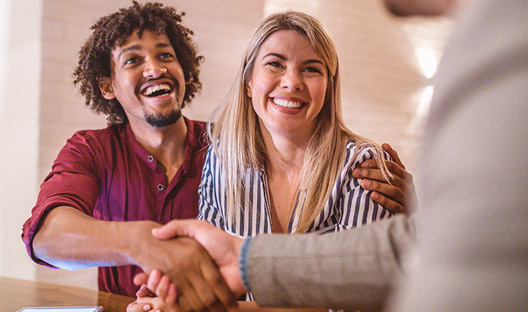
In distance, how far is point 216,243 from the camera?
1077 millimetres

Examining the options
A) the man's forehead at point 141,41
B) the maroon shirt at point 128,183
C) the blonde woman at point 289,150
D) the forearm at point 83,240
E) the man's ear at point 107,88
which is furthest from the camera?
the man's ear at point 107,88

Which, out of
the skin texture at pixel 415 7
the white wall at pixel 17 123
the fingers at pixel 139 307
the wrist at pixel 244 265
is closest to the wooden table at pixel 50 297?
the fingers at pixel 139 307

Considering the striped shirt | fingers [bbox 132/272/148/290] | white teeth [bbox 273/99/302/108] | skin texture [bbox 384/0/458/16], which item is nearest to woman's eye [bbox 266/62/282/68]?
white teeth [bbox 273/99/302/108]

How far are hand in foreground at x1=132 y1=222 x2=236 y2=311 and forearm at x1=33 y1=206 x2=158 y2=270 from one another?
8cm

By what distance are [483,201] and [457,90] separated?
10 centimetres

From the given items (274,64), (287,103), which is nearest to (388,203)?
(287,103)

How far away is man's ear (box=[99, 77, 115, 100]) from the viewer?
6.57 feet

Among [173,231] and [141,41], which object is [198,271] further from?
[141,41]

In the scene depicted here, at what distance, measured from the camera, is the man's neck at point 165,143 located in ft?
6.22

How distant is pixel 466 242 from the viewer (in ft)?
1.25

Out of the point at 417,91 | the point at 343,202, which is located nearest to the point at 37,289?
the point at 343,202

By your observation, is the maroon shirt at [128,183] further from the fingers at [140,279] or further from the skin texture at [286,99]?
the fingers at [140,279]

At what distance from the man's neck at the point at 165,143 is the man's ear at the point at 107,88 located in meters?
0.20

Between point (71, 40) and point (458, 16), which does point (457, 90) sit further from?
point (71, 40)
